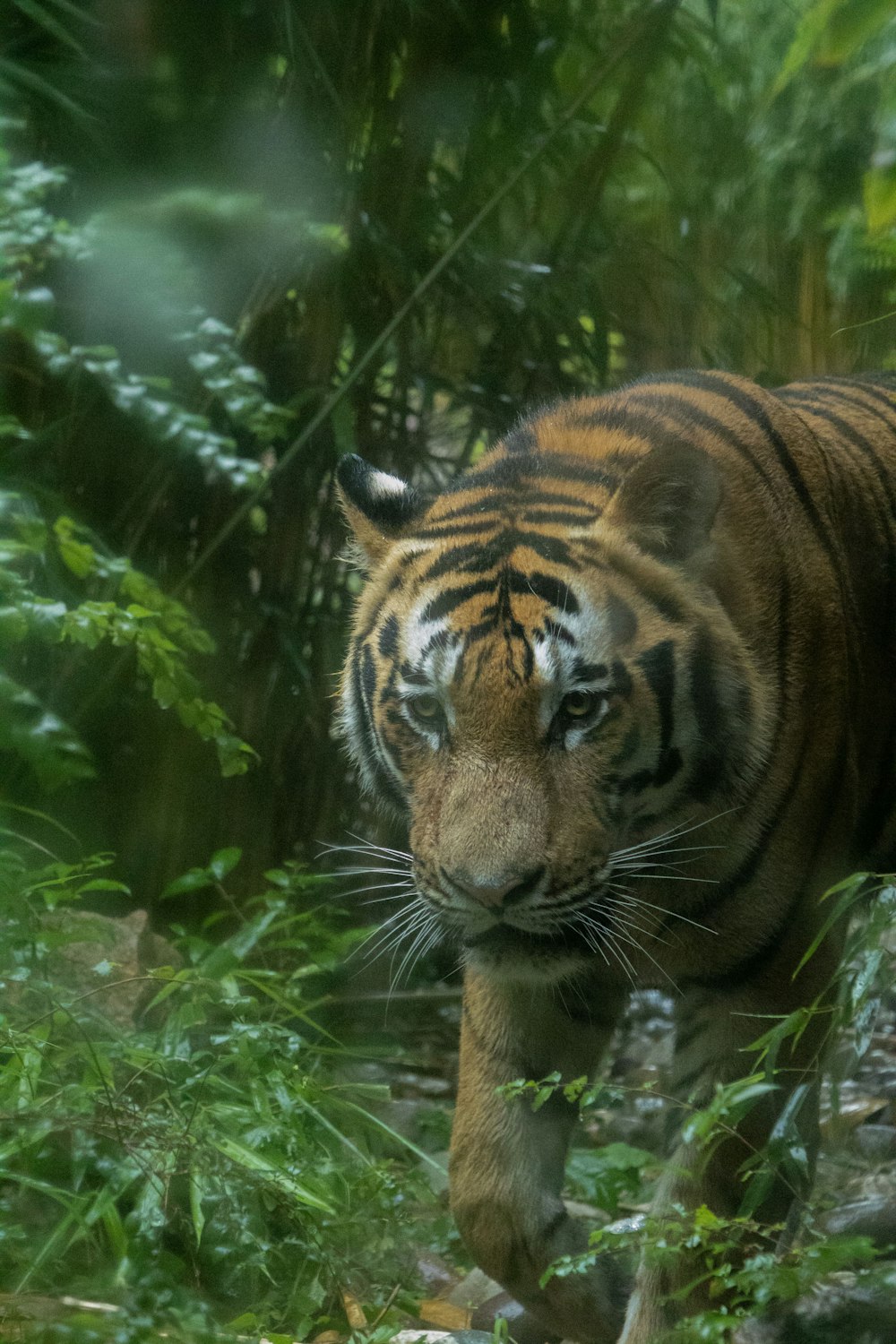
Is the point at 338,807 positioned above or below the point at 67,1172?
above

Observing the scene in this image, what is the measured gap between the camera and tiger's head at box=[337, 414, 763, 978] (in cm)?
208

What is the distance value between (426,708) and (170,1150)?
2.67 feet

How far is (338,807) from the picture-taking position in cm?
460

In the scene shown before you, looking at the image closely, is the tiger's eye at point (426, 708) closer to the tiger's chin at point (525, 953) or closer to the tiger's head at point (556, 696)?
the tiger's head at point (556, 696)

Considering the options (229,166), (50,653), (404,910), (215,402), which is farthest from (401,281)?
(404,910)

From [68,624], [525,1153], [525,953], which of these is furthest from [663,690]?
[68,624]

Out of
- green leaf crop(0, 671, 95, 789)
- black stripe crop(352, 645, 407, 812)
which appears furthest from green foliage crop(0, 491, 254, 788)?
black stripe crop(352, 645, 407, 812)

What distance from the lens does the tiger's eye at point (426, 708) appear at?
223cm

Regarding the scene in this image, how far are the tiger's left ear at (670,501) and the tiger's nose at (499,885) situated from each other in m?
0.62

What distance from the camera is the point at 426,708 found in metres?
2.26

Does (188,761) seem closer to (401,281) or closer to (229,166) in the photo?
(401,281)

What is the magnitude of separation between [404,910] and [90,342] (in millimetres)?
1787

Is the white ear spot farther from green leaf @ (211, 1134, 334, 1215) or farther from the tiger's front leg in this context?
green leaf @ (211, 1134, 334, 1215)

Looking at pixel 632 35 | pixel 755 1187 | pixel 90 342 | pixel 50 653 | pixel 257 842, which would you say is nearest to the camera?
pixel 755 1187
